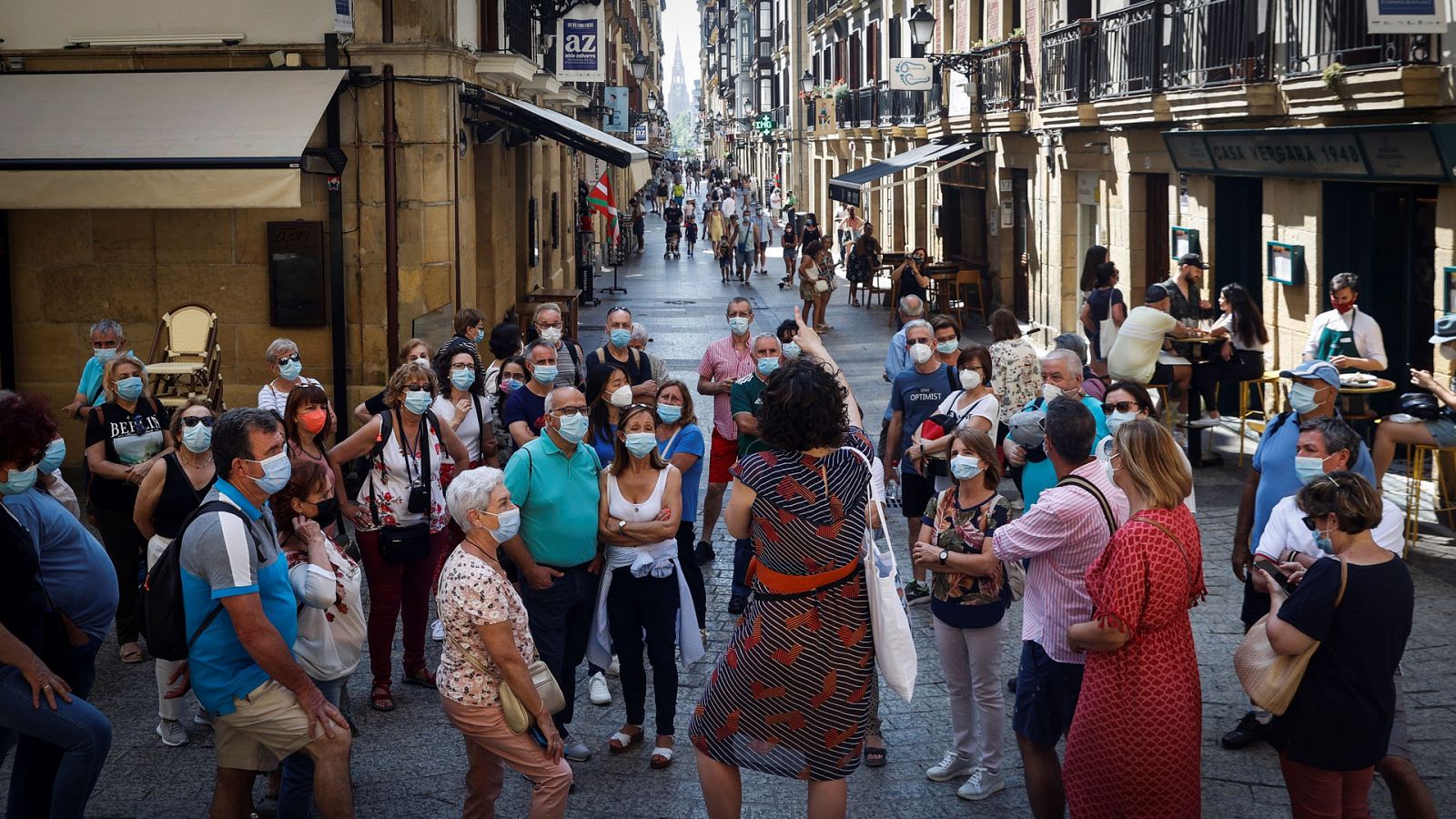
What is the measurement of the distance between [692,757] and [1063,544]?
2119mm

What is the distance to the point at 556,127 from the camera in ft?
52.8

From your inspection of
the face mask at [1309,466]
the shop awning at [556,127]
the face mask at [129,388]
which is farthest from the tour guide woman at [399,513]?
the shop awning at [556,127]

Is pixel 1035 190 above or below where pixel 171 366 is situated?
above

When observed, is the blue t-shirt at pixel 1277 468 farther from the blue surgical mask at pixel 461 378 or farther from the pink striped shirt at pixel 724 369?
the blue surgical mask at pixel 461 378

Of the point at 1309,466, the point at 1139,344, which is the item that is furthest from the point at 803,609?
the point at 1139,344

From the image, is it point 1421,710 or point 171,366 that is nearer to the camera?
point 1421,710

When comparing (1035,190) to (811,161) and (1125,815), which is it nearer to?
(1125,815)

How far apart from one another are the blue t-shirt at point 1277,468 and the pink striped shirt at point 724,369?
3533mm

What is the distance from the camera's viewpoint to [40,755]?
5031 mm

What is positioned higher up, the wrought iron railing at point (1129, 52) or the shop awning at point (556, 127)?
the wrought iron railing at point (1129, 52)

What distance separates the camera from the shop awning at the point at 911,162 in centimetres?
2589

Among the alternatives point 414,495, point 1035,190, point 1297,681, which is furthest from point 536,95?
point 1297,681

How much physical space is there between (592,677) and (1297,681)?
3648 millimetres

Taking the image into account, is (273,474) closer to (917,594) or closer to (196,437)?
(196,437)
